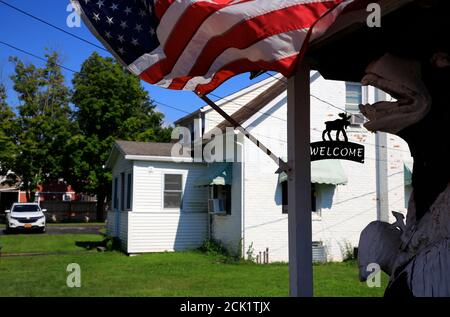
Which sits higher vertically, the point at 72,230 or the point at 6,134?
the point at 6,134

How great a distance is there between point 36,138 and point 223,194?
25.4 meters

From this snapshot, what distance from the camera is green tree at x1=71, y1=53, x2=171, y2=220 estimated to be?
3422 centimetres

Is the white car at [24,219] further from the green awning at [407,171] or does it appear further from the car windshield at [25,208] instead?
the green awning at [407,171]

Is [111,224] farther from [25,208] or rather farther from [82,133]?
[82,133]

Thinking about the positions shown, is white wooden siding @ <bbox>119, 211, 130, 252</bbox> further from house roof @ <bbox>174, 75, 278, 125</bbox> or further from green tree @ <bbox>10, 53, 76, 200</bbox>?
green tree @ <bbox>10, 53, 76, 200</bbox>

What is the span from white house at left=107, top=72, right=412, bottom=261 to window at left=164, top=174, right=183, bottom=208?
0.03 meters

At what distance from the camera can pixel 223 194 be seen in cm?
1647

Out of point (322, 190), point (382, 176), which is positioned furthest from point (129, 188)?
point (382, 176)

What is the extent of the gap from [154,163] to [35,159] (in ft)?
75.3

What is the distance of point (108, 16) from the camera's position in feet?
10.9

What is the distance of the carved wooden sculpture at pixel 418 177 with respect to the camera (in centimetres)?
170

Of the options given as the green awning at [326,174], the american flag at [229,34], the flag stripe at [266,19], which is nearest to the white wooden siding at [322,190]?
the green awning at [326,174]
